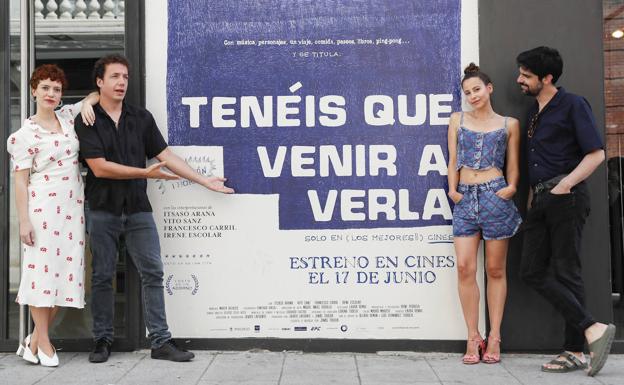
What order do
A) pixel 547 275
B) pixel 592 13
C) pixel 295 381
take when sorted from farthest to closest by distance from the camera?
1. pixel 592 13
2. pixel 547 275
3. pixel 295 381

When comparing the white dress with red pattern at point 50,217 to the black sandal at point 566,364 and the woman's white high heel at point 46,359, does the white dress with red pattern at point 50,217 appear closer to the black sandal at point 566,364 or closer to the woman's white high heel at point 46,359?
the woman's white high heel at point 46,359

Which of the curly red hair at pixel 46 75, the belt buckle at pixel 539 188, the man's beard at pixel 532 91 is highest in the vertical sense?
the curly red hair at pixel 46 75

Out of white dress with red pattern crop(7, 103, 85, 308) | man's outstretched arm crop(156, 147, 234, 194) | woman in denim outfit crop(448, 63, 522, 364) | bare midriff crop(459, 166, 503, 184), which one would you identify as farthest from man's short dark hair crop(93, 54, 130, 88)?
bare midriff crop(459, 166, 503, 184)

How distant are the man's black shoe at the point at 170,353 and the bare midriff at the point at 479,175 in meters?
2.31

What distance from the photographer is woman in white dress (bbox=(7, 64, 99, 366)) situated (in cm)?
Result: 457

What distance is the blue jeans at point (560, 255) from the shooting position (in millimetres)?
4469

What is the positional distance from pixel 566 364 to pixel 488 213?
A: 1121 millimetres

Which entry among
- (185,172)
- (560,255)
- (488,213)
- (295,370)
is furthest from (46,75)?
(560,255)

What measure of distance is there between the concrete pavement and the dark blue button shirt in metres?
1.30

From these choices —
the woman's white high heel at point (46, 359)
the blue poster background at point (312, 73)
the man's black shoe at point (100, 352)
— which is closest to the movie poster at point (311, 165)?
the blue poster background at point (312, 73)

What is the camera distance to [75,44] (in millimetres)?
5301

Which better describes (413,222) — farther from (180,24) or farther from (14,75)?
(14,75)

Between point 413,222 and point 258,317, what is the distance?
135cm

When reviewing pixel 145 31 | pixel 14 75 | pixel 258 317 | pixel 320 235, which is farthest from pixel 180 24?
pixel 258 317
